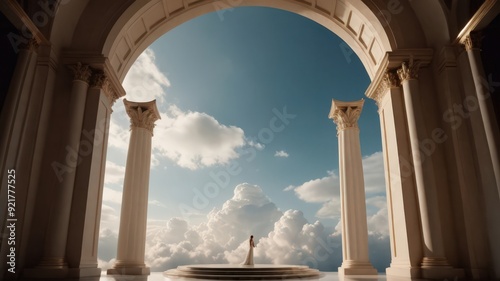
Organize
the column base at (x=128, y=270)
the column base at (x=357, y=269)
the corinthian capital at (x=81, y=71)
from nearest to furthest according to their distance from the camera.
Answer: the corinthian capital at (x=81, y=71)
the column base at (x=128, y=270)
the column base at (x=357, y=269)

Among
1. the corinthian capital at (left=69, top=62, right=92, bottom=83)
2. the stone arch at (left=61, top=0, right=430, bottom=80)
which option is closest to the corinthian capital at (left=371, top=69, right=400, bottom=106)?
the stone arch at (left=61, top=0, right=430, bottom=80)

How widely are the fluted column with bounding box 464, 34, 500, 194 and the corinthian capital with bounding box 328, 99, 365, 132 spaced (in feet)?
34.9

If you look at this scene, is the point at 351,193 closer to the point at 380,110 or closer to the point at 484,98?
the point at 380,110

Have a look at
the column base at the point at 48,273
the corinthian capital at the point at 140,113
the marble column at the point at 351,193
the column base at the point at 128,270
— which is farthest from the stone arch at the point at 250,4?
the column base at the point at 128,270

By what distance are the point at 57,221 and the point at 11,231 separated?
1.80m

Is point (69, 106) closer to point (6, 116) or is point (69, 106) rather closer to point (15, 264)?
point (6, 116)

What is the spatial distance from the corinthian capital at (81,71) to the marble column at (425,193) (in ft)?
54.7

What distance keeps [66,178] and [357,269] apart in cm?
1796

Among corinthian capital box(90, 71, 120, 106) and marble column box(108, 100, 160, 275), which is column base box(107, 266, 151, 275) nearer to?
marble column box(108, 100, 160, 275)

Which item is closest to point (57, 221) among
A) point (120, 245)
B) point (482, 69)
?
point (120, 245)

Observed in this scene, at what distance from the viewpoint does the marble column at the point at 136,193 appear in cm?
2288

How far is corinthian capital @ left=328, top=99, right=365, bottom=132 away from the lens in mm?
27016

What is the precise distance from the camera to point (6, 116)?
53.4ft

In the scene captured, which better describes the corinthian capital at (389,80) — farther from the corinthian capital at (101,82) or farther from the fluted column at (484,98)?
the corinthian capital at (101,82)
